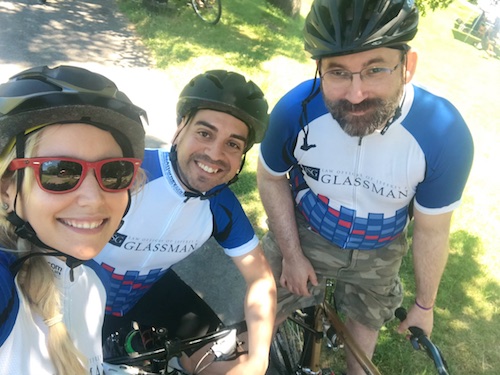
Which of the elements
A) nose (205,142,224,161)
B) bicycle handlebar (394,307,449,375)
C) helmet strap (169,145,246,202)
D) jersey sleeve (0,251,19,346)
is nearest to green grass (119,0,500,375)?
bicycle handlebar (394,307,449,375)

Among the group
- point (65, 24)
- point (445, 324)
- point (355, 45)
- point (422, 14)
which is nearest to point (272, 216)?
point (355, 45)

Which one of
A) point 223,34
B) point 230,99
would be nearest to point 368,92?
point 230,99

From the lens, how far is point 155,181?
2174 millimetres

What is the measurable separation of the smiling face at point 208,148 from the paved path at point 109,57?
74.9 inches

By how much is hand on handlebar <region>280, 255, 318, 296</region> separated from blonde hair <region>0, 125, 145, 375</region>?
1.38 m

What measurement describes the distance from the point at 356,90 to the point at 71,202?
1279 millimetres

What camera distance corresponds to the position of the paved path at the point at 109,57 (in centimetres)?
405

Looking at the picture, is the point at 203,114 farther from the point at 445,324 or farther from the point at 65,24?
the point at 65,24

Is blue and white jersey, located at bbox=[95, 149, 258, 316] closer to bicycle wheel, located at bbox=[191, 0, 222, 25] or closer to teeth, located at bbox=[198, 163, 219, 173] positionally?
teeth, located at bbox=[198, 163, 219, 173]

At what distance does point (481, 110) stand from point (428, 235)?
8.32 meters

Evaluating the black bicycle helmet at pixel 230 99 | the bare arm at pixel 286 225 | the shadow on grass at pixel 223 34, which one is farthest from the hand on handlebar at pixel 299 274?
the shadow on grass at pixel 223 34

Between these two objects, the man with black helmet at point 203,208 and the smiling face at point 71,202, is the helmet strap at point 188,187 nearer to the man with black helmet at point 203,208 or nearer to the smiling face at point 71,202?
the man with black helmet at point 203,208

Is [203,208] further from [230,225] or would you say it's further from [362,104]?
[362,104]

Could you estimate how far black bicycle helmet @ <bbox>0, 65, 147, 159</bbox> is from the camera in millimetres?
1384
